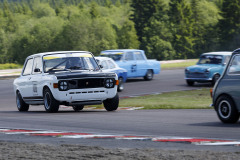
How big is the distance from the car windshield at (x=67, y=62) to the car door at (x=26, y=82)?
103 cm

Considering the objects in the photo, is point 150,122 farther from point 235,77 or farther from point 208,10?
point 208,10

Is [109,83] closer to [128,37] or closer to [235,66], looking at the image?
[235,66]

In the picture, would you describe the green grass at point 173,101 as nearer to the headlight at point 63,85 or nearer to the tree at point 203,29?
the headlight at point 63,85

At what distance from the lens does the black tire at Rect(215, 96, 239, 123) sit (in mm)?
11062

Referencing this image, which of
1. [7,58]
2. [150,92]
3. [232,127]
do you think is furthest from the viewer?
[7,58]

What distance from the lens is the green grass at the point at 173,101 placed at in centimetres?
1738

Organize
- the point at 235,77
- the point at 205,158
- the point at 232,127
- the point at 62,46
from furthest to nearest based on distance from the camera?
the point at 62,46
the point at 235,77
the point at 232,127
the point at 205,158

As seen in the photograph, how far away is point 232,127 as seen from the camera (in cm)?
1027

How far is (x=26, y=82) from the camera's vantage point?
55.5 ft

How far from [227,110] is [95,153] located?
15.1ft

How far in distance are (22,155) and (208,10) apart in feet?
412

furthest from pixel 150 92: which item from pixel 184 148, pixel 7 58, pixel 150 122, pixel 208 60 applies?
pixel 7 58

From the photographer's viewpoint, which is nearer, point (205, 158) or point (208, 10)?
point (205, 158)

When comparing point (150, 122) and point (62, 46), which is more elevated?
point (150, 122)
